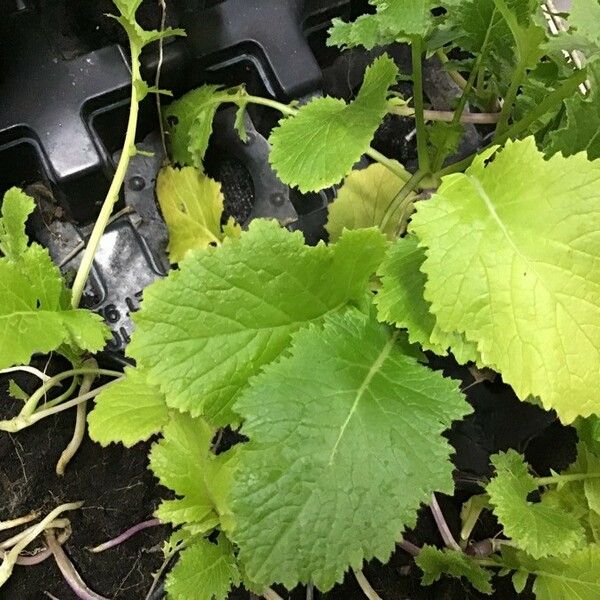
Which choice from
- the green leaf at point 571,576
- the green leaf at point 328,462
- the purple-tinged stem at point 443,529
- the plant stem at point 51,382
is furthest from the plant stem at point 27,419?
the green leaf at point 571,576

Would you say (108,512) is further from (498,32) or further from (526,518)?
(498,32)

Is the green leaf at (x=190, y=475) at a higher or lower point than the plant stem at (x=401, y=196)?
lower

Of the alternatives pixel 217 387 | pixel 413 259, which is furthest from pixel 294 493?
pixel 413 259

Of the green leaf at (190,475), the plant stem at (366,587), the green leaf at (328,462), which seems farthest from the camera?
the plant stem at (366,587)

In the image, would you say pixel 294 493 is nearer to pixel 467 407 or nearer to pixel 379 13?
pixel 467 407

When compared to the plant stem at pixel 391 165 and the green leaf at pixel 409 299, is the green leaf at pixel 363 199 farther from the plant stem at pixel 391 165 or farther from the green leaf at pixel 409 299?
the green leaf at pixel 409 299

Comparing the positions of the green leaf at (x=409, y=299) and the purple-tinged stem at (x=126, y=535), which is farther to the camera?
the purple-tinged stem at (x=126, y=535)

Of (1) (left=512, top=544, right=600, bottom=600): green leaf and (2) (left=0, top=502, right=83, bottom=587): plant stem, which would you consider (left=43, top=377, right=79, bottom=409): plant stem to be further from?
(1) (left=512, top=544, right=600, bottom=600): green leaf
